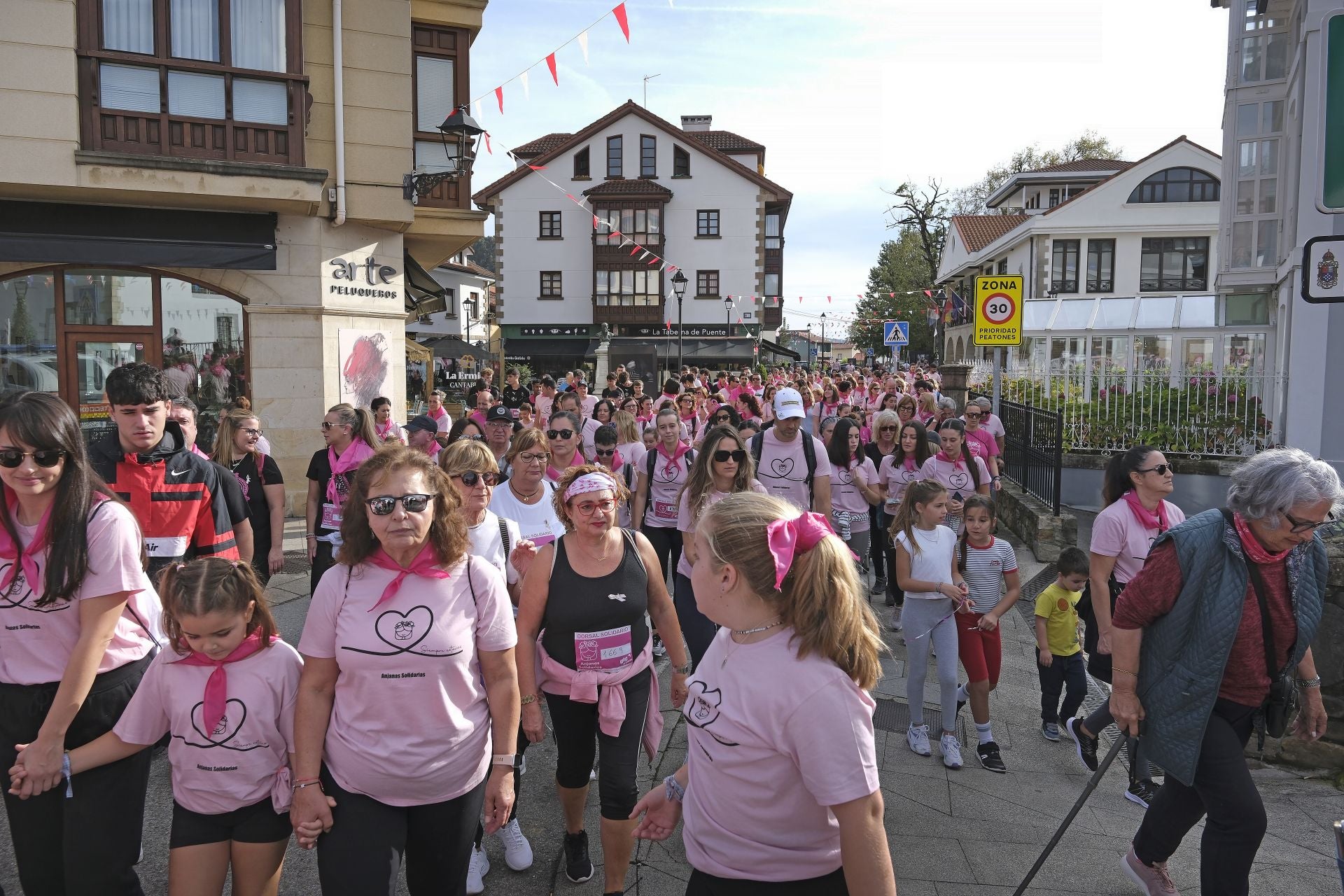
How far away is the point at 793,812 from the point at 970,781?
3209mm

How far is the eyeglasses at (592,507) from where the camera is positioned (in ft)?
11.6

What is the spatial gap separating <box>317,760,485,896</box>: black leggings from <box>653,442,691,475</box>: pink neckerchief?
4.20 metres

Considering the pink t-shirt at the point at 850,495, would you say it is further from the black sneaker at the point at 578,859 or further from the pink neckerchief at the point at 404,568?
the pink neckerchief at the point at 404,568

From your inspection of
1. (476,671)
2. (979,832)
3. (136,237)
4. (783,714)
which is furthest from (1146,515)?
(136,237)

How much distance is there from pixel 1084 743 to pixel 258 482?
534 centimetres

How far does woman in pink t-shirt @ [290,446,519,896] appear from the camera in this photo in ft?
8.70

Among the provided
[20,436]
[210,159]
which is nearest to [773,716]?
[20,436]

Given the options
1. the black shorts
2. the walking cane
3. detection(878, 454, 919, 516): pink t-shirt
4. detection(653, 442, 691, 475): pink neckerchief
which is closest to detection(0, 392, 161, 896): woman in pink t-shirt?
the black shorts

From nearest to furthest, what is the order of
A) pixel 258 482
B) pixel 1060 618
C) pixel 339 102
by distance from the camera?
pixel 1060 618 → pixel 258 482 → pixel 339 102

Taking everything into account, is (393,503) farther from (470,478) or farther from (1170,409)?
(1170,409)

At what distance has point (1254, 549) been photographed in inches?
125

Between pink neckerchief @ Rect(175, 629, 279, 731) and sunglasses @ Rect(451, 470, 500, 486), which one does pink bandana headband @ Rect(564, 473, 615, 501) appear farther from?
pink neckerchief @ Rect(175, 629, 279, 731)

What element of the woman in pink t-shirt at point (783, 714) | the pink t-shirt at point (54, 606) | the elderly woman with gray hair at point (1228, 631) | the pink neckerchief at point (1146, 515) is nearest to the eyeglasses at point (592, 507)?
the woman in pink t-shirt at point (783, 714)

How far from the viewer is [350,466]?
20.7 ft
